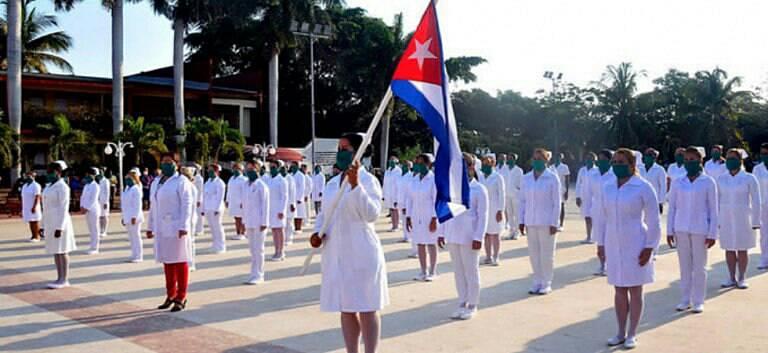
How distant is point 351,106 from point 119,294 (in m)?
42.9

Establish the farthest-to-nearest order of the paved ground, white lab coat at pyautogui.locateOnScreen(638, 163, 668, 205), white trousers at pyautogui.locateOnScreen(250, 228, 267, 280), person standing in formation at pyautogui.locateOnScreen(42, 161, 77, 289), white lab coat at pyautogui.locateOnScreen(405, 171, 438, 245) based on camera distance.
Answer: white lab coat at pyautogui.locateOnScreen(638, 163, 668, 205) → white trousers at pyautogui.locateOnScreen(250, 228, 267, 280) → white lab coat at pyautogui.locateOnScreen(405, 171, 438, 245) → person standing in formation at pyautogui.locateOnScreen(42, 161, 77, 289) → the paved ground

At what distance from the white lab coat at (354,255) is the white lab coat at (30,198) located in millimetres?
13200

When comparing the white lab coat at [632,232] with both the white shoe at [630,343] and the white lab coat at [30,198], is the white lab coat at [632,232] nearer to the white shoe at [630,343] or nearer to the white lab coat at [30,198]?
the white shoe at [630,343]

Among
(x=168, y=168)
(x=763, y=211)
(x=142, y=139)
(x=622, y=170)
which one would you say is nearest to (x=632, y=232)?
(x=622, y=170)

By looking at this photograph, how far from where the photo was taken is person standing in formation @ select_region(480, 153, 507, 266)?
11484 mm

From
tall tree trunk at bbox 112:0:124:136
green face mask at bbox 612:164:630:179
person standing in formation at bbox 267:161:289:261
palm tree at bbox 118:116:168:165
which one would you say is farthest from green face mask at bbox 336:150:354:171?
tall tree trunk at bbox 112:0:124:136

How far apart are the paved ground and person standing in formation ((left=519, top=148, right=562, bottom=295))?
30cm

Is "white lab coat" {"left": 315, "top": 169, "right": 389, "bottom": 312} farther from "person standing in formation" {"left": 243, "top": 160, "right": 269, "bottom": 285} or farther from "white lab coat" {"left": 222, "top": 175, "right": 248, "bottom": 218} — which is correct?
"white lab coat" {"left": 222, "top": 175, "right": 248, "bottom": 218}

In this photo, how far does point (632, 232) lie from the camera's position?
6625 mm

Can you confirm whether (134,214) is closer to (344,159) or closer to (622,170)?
(344,159)

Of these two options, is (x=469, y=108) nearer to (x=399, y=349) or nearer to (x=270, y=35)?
(x=270, y=35)

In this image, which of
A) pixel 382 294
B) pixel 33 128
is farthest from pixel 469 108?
pixel 382 294

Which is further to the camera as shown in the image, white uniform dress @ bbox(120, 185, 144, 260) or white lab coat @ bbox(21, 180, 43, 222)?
white lab coat @ bbox(21, 180, 43, 222)

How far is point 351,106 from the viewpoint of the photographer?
2062 inches
